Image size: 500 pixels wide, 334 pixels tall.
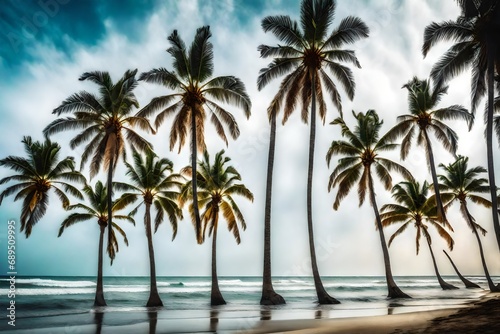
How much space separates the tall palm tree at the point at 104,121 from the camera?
2044 cm

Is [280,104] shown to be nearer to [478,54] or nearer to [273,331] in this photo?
[478,54]

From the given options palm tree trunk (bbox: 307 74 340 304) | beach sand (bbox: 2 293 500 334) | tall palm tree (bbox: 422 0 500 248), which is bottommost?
beach sand (bbox: 2 293 500 334)

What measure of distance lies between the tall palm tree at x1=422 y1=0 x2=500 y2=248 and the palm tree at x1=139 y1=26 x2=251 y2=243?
9798mm

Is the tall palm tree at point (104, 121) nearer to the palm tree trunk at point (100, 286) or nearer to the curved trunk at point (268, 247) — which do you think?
the palm tree trunk at point (100, 286)

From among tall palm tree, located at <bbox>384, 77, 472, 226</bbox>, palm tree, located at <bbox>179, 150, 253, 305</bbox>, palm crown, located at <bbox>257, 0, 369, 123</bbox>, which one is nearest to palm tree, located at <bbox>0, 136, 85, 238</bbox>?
palm tree, located at <bbox>179, 150, 253, 305</bbox>

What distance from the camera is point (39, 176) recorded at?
24391mm

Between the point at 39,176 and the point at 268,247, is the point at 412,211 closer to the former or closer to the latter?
the point at 268,247

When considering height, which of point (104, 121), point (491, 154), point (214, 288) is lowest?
point (214, 288)

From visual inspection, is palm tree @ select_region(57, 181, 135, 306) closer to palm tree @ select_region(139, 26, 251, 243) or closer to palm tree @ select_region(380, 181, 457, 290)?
palm tree @ select_region(139, 26, 251, 243)

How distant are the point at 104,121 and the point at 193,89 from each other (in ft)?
20.0

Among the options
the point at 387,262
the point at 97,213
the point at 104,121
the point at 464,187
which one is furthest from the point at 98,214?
the point at 464,187

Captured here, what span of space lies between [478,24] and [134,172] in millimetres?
20120

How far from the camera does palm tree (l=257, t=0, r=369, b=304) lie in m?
18.4

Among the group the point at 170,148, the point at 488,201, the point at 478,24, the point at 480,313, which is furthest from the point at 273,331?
the point at 488,201
